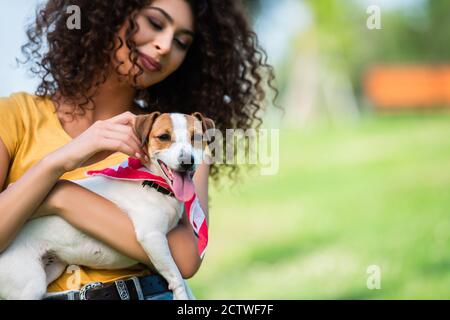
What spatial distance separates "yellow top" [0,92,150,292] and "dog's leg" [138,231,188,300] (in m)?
0.17

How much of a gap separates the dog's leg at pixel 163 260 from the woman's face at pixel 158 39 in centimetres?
56

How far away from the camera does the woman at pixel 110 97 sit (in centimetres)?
186

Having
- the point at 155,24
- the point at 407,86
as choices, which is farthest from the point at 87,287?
the point at 407,86

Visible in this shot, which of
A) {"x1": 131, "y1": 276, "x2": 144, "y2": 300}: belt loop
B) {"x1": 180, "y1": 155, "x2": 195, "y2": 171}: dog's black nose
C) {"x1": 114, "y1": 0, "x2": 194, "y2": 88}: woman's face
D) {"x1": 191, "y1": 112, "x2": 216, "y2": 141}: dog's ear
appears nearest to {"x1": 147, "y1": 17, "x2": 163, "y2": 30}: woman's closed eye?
{"x1": 114, "y1": 0, "x2": 194, "y2": 88}: woman's face

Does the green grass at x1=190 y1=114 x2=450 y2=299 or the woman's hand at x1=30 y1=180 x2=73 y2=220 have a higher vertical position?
the woman's hand at x1=30 y1=180 x2=73 y2=220

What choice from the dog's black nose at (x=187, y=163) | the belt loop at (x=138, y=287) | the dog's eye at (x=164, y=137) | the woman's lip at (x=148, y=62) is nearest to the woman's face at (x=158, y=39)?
the woman's lip at (x=148, y=62)

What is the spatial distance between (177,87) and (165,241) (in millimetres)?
789

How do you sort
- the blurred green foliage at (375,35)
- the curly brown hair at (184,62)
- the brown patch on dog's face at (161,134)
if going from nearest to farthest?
the brown patch on dog's face at (161,134), the curly brown hair at (184,62), the blurred green foliage at (375,35)

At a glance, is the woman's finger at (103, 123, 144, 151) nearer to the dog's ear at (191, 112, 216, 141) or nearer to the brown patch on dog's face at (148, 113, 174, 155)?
the brown patch on dog's face at (148, 113, 174, 155)

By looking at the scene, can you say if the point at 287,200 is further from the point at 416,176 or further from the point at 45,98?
the point at 45,98

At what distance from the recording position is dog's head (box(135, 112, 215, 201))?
72.3 inches

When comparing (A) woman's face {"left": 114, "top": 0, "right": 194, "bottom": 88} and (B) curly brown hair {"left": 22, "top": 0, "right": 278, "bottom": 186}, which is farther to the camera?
(B) curly brown hair {"left": 22, "top": 0, "right": 278, "bottom": 186}

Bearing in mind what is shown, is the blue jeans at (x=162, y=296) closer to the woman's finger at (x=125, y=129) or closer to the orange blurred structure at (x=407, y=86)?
the woman's finger at (x=125, y=129)

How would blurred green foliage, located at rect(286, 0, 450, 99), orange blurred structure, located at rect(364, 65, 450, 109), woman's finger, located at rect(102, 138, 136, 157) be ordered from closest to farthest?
woman's finger, located at rect(102, 138, 136, 157) < orange blurred structure, located at rect(364, 65, 450, 109) < blurred green foliage, located at rect(286, 0, 450, 99)
